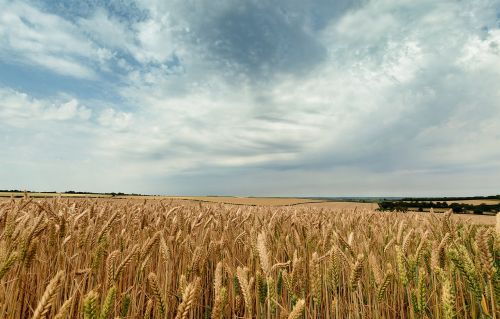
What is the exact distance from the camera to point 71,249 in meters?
3.20

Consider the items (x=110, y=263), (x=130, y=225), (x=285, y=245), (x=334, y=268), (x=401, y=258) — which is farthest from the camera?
(x=130, y=225)

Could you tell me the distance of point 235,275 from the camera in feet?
8.55

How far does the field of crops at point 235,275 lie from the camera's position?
1.55 metres

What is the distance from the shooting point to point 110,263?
5.22ft

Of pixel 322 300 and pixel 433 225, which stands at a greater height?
pixel 433 225

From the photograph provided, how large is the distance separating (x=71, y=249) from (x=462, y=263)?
11.0ft

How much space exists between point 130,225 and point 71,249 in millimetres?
1290

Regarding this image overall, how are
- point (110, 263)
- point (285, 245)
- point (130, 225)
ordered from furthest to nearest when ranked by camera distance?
point (130, 225), point (285, 245), point (110, 263)

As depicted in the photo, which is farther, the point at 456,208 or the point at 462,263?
the point at 456,208

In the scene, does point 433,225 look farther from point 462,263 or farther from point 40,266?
point 40,266

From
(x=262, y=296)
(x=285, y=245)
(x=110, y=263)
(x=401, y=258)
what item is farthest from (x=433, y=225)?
(x=110, y=263)

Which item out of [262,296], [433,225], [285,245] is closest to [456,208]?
[433,225]

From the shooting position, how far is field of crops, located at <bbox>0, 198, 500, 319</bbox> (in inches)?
60.9

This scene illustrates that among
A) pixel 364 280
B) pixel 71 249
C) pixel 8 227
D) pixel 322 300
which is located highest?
pixel 8 227
